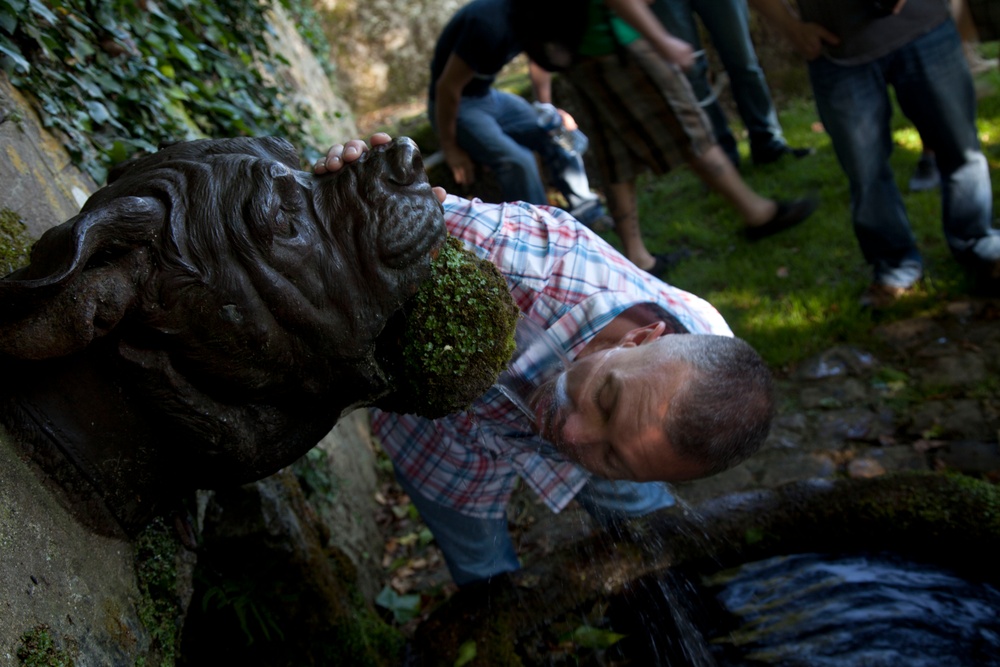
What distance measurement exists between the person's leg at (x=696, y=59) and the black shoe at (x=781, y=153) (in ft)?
0.81

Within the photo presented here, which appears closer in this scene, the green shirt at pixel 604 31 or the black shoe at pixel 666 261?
the green shirt at pixel 604 31

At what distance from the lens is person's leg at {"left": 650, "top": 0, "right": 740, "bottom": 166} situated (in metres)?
6.12

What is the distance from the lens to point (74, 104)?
8.09 ft

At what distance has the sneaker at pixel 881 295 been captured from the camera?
489cm

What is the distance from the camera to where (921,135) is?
14.8 ft

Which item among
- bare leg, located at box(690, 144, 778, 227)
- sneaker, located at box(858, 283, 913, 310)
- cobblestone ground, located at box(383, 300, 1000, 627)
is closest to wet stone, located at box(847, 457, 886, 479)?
cobblestone ground, located at box(383, 300, 1000, 627)

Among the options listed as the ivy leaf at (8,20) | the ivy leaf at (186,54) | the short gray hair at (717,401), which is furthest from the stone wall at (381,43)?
the short gray hair at (717,401)

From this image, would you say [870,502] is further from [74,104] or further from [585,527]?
[74,104]

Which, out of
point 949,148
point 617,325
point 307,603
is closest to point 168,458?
point 307,603

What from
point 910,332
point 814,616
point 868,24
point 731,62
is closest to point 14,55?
point 814,616

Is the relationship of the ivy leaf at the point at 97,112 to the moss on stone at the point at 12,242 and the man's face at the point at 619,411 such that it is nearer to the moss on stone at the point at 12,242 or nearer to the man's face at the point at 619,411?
the moss on stone at the point at 12,242

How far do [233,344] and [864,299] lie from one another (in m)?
4.60

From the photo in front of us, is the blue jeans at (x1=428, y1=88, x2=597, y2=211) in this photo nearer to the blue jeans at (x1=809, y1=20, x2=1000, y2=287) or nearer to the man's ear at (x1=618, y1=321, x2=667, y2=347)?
the blue jeans at (x1=809, y1=20, x2=1000, y2=287)

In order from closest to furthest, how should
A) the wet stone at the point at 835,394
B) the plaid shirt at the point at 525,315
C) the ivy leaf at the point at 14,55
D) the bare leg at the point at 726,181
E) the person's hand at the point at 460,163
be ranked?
the ivy leaf at the point at 14,55, the plaid shirt at the point at 525,315, the wet stone at the point at 835,394, the bare leg at the point at 726,181, the person's hand at the point at 460,163
